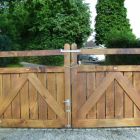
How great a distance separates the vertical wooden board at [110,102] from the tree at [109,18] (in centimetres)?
2582

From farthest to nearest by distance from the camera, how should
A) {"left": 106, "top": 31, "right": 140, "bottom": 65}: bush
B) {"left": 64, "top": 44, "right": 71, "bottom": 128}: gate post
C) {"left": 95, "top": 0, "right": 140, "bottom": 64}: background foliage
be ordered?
1. {"left": 95, "top": 0, "right": 140, "bottom": 64}: background foliage
2. {"left": 106, "top": 31, "right": 140, "bottom": 65}: bush
3. {"left": 64, "top": 44, "right": 71, "bottom": 128}: gate post

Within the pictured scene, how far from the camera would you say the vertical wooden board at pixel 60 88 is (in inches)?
269

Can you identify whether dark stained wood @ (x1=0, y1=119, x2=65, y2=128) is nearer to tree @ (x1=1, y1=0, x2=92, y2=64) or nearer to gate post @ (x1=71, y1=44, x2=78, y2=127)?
gate post @ (x1=71, y1=44, x2=78, y2=127)

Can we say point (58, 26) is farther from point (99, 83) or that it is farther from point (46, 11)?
point (99, 83)

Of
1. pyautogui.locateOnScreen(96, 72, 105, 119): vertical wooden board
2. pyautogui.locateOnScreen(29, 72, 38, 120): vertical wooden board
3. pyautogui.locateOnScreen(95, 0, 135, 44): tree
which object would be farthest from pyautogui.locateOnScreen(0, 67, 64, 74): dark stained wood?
pyautogui.locateOnScreen(95, 0, 135, 44): tree

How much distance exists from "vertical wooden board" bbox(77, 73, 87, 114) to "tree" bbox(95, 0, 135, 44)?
25866mm

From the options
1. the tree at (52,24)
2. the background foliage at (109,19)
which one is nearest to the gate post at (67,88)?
the tree at (52,24)

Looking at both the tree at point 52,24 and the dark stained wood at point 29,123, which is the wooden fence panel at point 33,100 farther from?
the tree at point 52,24

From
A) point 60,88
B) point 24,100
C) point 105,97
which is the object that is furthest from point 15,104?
point 105,97

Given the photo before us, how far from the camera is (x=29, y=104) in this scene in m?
6.91

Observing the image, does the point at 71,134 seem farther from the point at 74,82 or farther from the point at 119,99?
the point at 119,99

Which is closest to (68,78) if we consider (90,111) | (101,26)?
(90,111)

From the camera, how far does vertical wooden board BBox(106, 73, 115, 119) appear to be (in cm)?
680

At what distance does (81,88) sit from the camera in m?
6.82
